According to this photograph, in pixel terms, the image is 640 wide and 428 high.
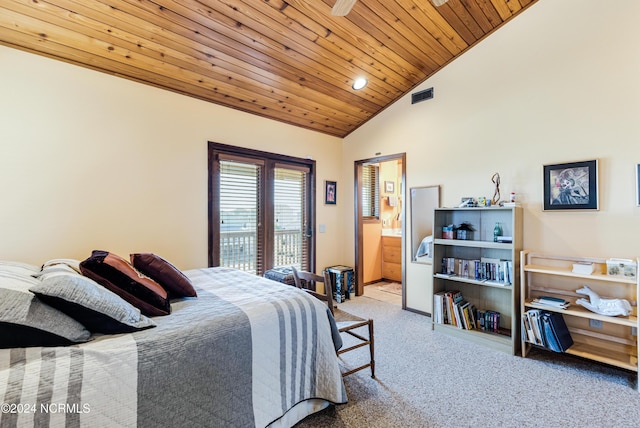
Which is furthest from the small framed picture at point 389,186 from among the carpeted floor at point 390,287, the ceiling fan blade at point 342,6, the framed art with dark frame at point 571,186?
the ceiling fan blade at point 342,6

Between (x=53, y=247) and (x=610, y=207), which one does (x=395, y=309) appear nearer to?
(x=610, y=207)

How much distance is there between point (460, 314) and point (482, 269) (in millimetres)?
539

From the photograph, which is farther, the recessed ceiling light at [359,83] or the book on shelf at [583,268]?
the recessed ceiling light at [359,83]

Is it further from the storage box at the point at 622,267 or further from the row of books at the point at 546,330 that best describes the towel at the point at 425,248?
the storage box at the point at 622,267

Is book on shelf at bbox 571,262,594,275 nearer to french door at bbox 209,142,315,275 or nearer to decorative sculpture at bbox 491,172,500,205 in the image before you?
decorative sculpture at bbox 491,172,500,205

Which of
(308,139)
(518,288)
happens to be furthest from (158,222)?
(518,288)

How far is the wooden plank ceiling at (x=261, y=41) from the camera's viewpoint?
2125 mm

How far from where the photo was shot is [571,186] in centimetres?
260

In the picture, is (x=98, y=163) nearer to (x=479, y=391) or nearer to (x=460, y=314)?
(x=479, y=391)

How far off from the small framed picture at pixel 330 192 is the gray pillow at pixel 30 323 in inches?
138

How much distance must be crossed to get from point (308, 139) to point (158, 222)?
2344mm

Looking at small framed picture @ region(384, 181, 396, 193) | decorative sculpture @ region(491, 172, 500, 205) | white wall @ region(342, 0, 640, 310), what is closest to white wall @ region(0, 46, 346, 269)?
white wall @ region(342, 0, 640, 310)

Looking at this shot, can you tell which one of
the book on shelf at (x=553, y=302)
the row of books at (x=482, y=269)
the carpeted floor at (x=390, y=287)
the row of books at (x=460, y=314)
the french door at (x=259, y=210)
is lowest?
the carpeted floor at (x=390, y=287)

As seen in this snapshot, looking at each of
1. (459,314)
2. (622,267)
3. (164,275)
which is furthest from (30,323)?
(622,267)
